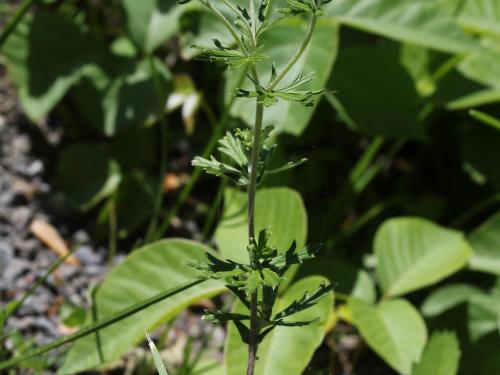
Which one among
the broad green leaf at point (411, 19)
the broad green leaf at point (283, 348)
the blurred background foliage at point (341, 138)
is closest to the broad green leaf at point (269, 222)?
the blurred background foliage at point (341, 138)

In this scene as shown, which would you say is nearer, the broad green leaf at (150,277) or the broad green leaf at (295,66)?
the broad green leaf at (150,277)

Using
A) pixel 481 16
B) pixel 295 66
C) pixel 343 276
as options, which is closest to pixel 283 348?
pixel 343 276

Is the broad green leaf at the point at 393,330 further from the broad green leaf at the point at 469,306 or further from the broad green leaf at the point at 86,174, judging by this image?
the broad green leaf at the point at 86,174

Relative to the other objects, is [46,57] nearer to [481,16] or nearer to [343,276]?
[343,276]

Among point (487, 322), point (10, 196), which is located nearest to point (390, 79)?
point (487, 322)

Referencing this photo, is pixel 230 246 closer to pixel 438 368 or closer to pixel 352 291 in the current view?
pixel 352 291

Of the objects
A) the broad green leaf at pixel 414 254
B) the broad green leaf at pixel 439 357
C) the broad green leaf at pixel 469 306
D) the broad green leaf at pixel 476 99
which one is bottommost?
the broad green leaf at pixel 439 357
